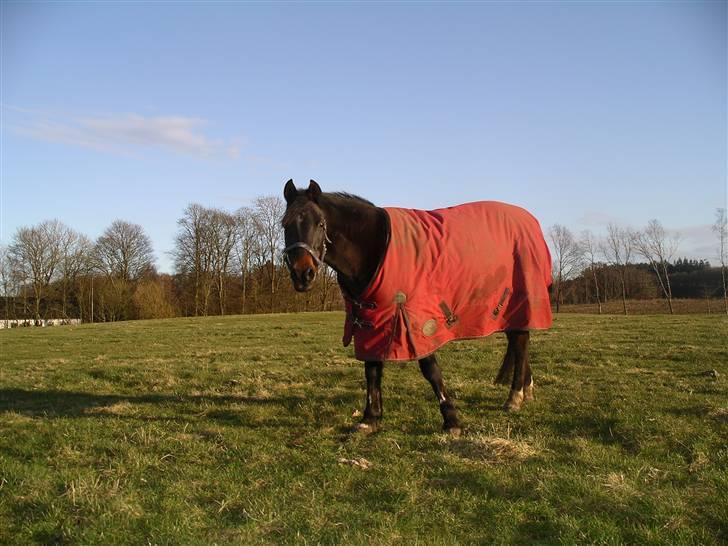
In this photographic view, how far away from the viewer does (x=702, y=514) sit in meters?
3.97

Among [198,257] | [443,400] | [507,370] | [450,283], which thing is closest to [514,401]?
[507,370]

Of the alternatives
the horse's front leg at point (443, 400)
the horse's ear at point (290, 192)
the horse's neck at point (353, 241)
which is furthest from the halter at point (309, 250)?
the horse's front leg at point (443, 400)

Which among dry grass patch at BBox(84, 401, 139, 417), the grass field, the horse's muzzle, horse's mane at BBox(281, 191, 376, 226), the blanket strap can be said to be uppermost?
horse's mane at BBox(281, 191, 376, 226)

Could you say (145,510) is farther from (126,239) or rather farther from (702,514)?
(126,239)

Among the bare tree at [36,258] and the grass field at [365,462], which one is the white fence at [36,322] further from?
the grass field at [365,462]

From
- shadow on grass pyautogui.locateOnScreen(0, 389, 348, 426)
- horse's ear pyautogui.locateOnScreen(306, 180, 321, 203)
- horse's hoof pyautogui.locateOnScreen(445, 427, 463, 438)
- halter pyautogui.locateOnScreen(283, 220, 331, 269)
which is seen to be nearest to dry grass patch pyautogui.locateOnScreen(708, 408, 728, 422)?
horse's hoof pyautogui.locateOnScreen(445, 427, 463, 438)

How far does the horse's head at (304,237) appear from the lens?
5.90m

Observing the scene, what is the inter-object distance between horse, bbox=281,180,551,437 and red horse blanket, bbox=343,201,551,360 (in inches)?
0.5

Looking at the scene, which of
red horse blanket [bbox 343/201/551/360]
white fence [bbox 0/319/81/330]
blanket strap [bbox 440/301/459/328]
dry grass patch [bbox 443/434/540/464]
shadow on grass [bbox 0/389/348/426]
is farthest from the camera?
white fence [bbox 0/319/81/330]

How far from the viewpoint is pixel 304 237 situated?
6000mm

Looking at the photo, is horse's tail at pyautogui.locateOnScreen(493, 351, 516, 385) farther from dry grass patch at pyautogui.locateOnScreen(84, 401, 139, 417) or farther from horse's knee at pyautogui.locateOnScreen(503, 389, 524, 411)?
dry grass patch at pyautogui.locateOnScreen(84, 401, 139, 417)

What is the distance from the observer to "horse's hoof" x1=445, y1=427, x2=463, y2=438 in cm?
613

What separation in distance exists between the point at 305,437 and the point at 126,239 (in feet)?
239

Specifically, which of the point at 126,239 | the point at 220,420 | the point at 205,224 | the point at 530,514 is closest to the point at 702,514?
the point at 530,514
